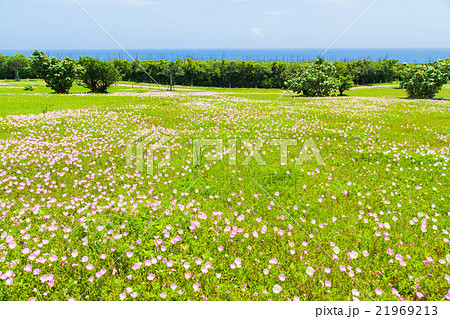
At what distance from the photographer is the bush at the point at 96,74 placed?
40.6m

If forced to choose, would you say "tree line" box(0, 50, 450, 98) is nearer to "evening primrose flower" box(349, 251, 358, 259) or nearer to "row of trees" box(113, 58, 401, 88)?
"row of trees" box(113, 58, 401, 88)

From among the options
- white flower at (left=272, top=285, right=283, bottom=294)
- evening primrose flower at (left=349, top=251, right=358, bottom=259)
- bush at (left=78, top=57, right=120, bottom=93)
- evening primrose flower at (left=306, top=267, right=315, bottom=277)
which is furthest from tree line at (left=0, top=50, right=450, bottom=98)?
evening primrose flower at (left=349, top=251, right=358, bottom=259)

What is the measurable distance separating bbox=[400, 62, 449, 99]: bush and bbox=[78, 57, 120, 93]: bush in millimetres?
47671

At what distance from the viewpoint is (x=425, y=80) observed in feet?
112

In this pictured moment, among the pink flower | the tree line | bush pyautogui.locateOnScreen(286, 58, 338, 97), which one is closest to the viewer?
the pink flower

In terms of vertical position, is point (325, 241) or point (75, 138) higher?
point (75, 138)

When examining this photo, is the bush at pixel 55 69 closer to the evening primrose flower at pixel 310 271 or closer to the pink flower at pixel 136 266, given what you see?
the pink flower at pixel 136 266

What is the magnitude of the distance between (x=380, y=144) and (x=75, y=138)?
40.8 ft

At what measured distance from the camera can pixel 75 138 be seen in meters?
9.92

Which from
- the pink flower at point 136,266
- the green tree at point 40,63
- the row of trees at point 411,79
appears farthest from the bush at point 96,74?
the pink flower at point 136,266

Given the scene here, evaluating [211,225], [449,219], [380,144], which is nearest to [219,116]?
[380,144]
